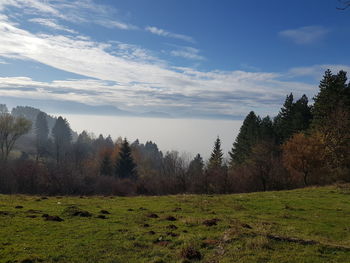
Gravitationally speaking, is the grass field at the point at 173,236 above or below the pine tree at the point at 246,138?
below

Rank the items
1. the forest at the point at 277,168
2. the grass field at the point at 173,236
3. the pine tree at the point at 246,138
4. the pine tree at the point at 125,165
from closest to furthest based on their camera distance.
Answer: the grass field at the point at 173,236 < the forest at the point at 277,168 < the pine tree at the point at 246,138 < the pine tree at the point at 125,165

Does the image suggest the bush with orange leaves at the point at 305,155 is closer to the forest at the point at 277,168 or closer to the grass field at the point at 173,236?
the forest at the point at 277,168

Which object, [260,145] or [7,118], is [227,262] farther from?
[7,118]

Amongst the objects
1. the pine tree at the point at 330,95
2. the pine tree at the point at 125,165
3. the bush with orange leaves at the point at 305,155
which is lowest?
the pine tree at the point at 125,165

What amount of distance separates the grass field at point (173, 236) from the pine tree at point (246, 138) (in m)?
50.7

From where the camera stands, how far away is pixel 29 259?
962cm

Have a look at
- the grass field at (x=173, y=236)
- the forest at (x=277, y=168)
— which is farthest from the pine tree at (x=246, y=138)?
the grass field at (x=173, y=236)

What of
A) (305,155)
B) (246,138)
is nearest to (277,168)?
(305,155)

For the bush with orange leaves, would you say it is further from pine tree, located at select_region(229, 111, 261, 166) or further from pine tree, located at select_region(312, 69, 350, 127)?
pine tree, located at select_region(229, 111, 261, 166)

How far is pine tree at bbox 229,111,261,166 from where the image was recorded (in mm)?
70500

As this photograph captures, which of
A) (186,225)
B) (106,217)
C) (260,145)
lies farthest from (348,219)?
(260,145)

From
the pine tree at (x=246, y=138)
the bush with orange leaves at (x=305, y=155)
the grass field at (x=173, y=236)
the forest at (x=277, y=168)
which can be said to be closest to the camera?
the grass field at (x=173, y=236)

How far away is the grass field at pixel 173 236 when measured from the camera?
10.1 meters

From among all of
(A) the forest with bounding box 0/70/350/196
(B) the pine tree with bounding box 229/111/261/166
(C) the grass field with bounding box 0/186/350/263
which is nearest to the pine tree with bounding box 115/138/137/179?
(A) the forest with bounding box 0/70/350/196
